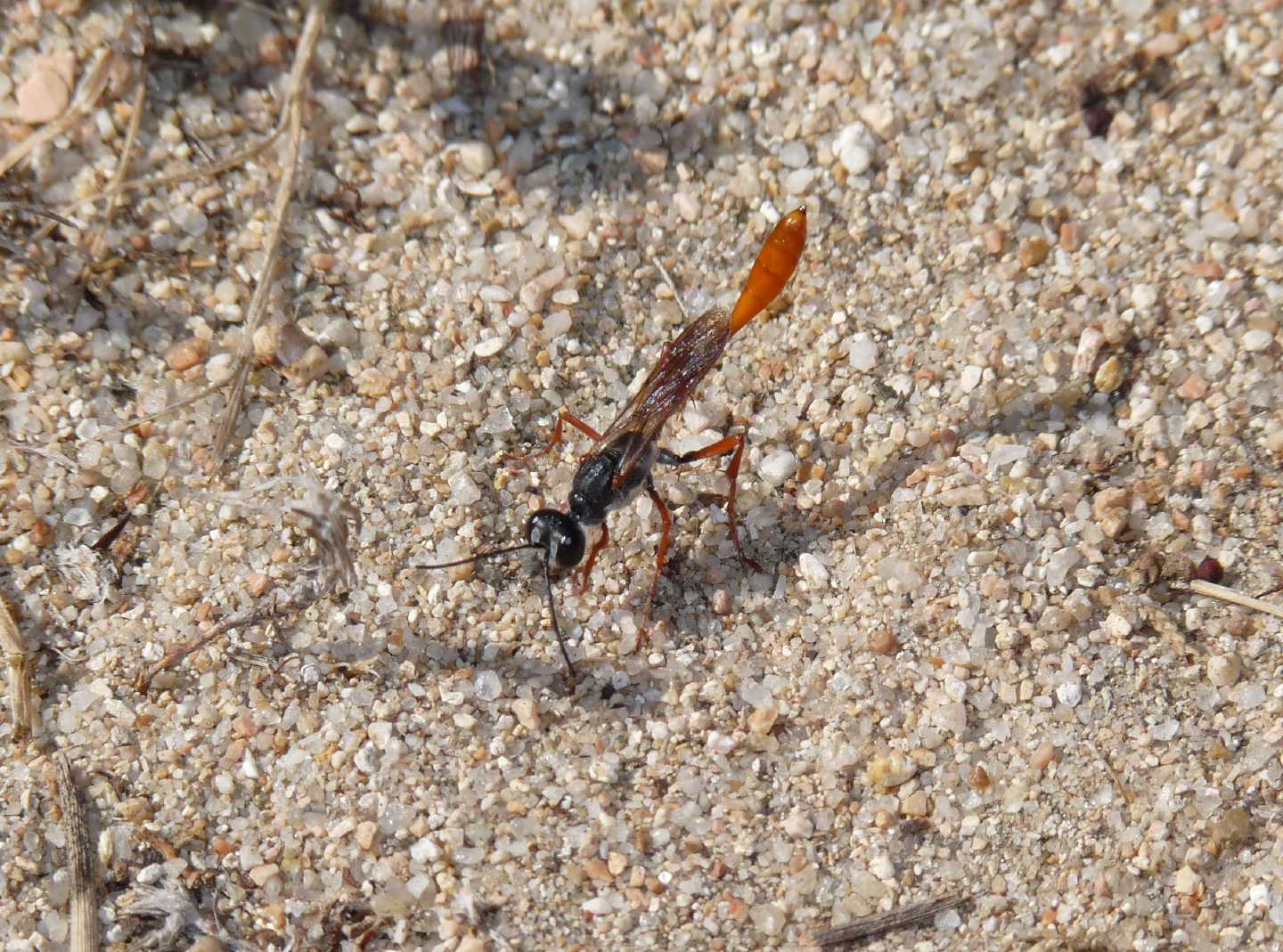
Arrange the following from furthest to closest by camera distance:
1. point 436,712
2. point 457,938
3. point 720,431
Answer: point 720,431 < point 436,712 < point 457,938

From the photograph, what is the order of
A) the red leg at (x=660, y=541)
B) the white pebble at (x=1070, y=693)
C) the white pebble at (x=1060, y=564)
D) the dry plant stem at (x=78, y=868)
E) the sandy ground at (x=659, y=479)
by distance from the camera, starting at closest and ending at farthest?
the dry plant stem at (x=78, y=868) → the sandy ground at (x=659, y=479) → the white pebble at (x=1070, y=693) → the white pebble at (x=1060, y=564) → the red leg at (x=660, y=541)

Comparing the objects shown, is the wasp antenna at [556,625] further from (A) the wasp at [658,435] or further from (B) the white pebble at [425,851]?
(B) the white pebble at [425,851]

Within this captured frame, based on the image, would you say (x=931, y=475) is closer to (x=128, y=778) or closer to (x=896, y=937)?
(x=896, y=937)

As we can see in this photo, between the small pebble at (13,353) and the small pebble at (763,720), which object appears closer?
the small pebble at (763,720)

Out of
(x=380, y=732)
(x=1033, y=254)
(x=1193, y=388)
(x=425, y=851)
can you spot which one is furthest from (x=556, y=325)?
(x=1193, y=388)

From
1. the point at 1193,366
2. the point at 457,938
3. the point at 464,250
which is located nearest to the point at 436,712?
the point at 457,938

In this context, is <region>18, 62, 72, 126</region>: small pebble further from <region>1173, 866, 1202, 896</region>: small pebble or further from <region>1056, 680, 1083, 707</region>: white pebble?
<region>1173, 866, 1202, 896</region>: small pebble

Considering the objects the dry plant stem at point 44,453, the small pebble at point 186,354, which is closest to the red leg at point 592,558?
the small pebble at point 186,354

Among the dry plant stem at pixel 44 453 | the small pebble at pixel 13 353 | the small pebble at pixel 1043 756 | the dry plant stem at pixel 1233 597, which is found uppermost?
the small pebble at pixel 13 353
